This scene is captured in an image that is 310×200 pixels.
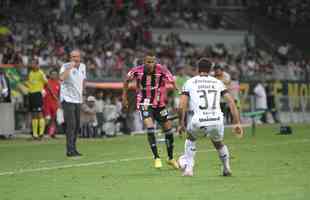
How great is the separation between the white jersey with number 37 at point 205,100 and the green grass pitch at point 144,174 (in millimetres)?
903

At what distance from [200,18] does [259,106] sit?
1166 centimetres

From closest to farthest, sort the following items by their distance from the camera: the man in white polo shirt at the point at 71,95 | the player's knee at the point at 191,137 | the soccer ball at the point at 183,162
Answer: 1. the player's knee at the point at 191,137
2. the soccer ball at the point at 183,162
3. the man in white polo shirt at the point at 71,95

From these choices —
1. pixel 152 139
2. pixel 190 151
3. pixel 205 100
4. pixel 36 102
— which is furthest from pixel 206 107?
pixel 36 102

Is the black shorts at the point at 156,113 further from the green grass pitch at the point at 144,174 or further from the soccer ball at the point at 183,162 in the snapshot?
the soccer ball at the point at 183,162

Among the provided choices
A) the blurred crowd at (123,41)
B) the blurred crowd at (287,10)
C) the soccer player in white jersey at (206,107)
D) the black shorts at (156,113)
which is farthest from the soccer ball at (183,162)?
the blurred crowd at (287,10)

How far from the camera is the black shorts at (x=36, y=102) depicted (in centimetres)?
2767

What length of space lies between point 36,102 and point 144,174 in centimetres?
1209

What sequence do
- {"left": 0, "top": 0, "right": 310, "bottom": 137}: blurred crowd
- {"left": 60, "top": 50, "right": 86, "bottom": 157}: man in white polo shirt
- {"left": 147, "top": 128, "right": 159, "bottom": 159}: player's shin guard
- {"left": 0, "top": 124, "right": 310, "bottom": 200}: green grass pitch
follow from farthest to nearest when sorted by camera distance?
{"left": 0, "top": 0, "right": 310, "bottom": 137}: blurred crowd
{"left": 60, "top": 50, "right": 86, "bottom": 157}: man in white polo shirt
{"left": 147, "top": 128, "right": 159, "bottom": 159}: player's shin guard
{"left": 0, "top": 124, "right": 310, "bottom": 200}: green grass pitch

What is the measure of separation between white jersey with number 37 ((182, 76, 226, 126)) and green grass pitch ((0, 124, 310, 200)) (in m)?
0.90

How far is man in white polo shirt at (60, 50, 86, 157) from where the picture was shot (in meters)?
20.4

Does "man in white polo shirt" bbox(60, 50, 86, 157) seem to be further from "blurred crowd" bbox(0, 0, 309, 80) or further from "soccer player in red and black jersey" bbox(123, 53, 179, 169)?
"blurred crowd" bbox(0, 0, 309, 80)

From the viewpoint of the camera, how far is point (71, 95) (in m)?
20.5

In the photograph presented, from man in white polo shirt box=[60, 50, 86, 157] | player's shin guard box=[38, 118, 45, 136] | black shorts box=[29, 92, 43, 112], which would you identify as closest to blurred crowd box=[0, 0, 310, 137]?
black shorts box=[29, 92, 43, 112]

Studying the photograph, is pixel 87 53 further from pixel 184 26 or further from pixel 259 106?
pixel 184 26
